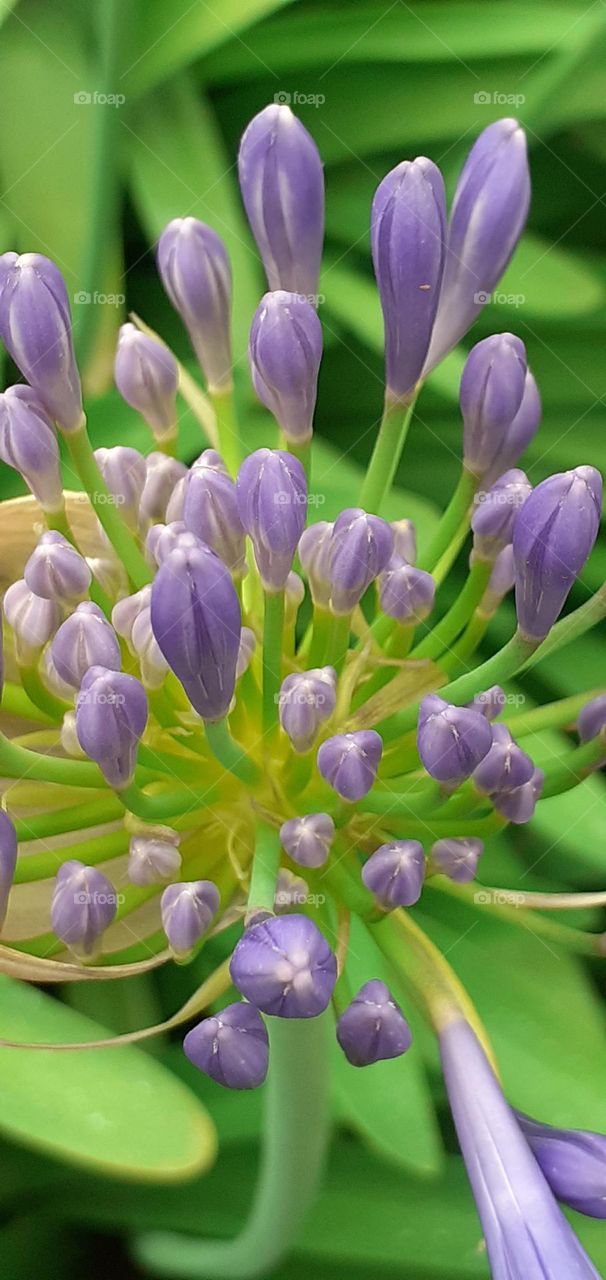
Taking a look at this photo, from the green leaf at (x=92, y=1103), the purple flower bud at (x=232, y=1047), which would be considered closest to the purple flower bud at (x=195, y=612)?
the purple flower bud at (x=232, y=1047)

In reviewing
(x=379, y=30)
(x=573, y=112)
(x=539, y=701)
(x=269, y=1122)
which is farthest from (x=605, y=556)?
(x=269, y=1122)

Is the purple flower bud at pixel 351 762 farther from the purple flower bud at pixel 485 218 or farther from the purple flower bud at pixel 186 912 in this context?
the purple flower bud at pixel 485 218

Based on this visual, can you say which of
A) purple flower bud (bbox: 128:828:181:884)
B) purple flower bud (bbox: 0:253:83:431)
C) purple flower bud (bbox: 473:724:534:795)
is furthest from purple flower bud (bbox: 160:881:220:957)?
purple flower bud (bbox: 0:253:83:431)

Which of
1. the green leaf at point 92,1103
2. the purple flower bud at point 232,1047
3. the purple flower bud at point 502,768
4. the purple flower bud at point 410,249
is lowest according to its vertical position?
the green leaf at point 92,1103

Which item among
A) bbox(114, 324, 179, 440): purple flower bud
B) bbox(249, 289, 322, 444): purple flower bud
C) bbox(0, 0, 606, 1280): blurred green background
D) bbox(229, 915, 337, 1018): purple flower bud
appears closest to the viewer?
bbox(229, 915, 337, 1018): purple flower bud

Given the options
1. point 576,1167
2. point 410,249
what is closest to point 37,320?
point 410,249

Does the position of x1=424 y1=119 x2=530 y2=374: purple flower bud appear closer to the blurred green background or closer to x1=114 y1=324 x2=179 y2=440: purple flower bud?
x1=114 y1=324 x2=179 y2=440: purple flower bud
